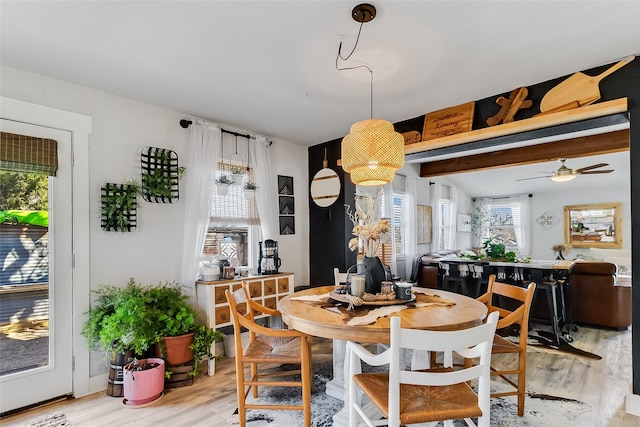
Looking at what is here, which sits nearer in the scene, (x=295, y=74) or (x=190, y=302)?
(x=295, y=74)

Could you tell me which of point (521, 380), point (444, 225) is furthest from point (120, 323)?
point (444, 225)

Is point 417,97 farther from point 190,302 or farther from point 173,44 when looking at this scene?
point 190,302

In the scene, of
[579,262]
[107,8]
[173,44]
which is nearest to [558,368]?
[579,262]

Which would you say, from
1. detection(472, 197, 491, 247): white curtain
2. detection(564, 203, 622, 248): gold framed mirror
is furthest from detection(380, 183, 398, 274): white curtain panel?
detection(564, 203, 622, 248): gold framed mirror

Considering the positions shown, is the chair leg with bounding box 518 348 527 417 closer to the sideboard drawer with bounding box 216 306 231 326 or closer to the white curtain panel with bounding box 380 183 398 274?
the sideboard drawer with bounding box 216 306 231 326

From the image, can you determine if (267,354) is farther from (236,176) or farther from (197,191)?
(236,176)

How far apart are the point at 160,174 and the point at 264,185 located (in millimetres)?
1184

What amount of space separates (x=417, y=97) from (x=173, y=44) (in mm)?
2010

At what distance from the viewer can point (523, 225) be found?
337 inches

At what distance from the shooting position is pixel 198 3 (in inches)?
70.7

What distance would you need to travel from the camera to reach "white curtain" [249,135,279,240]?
402 centimetres

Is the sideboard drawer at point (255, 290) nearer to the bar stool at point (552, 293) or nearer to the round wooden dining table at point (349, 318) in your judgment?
the round wooden dining table at point (349, 318)

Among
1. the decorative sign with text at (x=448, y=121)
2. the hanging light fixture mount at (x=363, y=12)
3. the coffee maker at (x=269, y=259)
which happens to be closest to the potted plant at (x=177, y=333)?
the coffee maker at (x=269, y=259)

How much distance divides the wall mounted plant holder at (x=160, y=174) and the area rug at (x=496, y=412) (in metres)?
1.95
